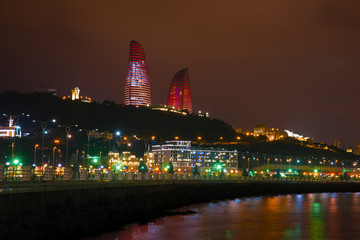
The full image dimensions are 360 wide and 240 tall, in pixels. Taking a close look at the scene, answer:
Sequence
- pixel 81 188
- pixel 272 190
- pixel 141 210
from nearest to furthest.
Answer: pixel 81 188, pixel 141 210, pixel 272 190

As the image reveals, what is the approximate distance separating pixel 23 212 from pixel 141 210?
58.8ft

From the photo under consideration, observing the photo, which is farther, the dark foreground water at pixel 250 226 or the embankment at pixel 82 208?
the dark foreground water at pixel 250 226

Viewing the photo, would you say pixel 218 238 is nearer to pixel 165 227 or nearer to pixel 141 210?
pixel 165 227

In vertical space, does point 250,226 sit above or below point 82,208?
below

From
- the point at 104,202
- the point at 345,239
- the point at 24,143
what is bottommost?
the point at 345,239

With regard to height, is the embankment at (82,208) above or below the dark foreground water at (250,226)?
above

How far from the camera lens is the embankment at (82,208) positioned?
89.4 ft

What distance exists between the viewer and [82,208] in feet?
116

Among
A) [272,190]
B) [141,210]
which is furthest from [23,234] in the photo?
[272,190]

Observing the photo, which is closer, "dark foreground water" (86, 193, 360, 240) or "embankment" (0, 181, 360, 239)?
"embankment" (0, 181, 360, 239)

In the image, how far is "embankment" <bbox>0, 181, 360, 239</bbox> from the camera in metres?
27.2

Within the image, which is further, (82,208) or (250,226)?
(250,226)

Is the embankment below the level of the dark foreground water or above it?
above

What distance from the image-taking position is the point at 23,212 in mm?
28516
